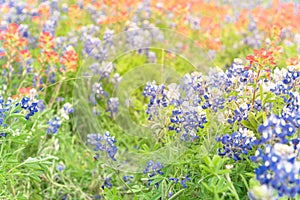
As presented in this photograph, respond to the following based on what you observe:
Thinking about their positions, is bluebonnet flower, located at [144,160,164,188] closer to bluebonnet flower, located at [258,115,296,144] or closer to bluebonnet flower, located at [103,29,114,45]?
bluebonnet flower, located at [258,115,296,144]

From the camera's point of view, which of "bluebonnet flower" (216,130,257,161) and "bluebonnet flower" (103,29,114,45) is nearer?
"bluebonnet flower" (216,130,257,161)

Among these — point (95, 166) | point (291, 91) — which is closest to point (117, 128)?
point (95, 166)

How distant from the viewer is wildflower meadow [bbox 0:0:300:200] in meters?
2.09

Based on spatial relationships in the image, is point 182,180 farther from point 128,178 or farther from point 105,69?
point 105,69

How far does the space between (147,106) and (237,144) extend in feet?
3.01

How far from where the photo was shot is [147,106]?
9.52 feet

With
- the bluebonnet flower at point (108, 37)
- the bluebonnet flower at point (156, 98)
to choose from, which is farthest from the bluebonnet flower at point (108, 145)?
the bluebonnet flower at point (108, 37)

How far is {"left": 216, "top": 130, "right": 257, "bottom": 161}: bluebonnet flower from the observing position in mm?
2053

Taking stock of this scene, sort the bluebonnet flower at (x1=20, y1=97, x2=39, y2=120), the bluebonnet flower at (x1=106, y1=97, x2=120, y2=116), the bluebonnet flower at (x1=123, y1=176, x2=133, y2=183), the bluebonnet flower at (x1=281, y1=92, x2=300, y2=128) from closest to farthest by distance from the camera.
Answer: the bluebonnet flower at (x1=281, y1=92, x2=300, y2=128), the bluebonnet flower at (x1=20, y1=97, x2=39, y2=120), the bluebonnet flower at (x1=123, y1=176, x2=133, y2=183), the bluebonnet flower at (x1=106, y1=97, x2=120, y2=116)

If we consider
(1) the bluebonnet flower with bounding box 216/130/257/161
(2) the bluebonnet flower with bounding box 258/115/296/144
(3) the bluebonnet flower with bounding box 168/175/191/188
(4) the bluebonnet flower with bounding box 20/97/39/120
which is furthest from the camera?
(4) the bluebonnet flower with bounding box 20/97/39/120

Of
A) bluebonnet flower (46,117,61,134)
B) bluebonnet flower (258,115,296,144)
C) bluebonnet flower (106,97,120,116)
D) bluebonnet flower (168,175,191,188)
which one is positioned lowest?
bluebonnet flower (168,175,191,188)

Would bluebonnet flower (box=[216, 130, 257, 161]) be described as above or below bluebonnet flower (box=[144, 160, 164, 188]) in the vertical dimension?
above

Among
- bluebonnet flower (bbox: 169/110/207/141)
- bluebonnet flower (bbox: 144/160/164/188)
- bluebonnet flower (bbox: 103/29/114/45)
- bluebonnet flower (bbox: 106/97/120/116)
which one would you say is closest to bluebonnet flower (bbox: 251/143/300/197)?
bluebonnet flower (bbox: 169/110/207/141)

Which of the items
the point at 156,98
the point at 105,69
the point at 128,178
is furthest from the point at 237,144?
the point at 105,69
